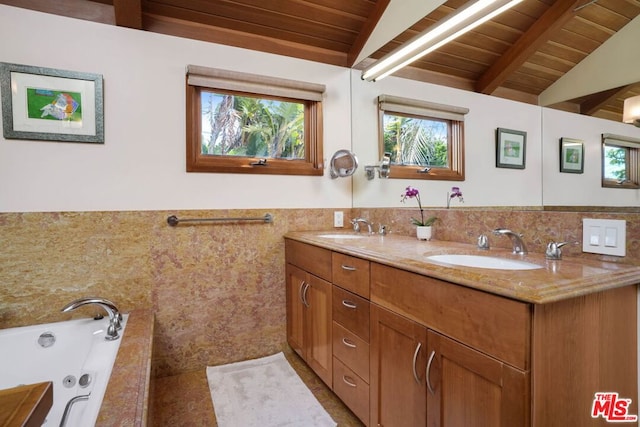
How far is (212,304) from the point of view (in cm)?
208

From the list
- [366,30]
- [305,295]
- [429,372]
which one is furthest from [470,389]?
[366,30]

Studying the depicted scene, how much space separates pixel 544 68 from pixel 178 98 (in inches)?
76.5

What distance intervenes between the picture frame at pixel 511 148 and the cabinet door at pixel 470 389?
2.99 ft

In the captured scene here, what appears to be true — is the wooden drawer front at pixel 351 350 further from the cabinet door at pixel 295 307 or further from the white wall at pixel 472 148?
the white wall at pixel 472 148

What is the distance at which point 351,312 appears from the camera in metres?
1.47

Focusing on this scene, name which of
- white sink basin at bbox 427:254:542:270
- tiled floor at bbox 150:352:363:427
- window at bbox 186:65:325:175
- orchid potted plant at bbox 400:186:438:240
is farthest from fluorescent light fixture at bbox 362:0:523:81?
tiled floor at bbox 150:352:363:427

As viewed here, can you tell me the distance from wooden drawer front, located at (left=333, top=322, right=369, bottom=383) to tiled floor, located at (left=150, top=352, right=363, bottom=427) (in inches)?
12.5

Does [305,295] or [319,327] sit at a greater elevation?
[305,295]

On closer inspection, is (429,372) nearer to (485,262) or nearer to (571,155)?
(485,262)

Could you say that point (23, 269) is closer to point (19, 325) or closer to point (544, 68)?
point (19, 325)

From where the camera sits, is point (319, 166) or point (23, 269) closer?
point (23, 269)

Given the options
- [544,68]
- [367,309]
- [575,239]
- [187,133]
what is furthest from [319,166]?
[575,239]

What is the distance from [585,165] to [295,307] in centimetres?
169

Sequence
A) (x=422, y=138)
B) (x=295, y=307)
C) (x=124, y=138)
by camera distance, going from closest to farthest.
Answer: (x=124, y=138) < (x=422, y=138) < (x=295, y=307)
